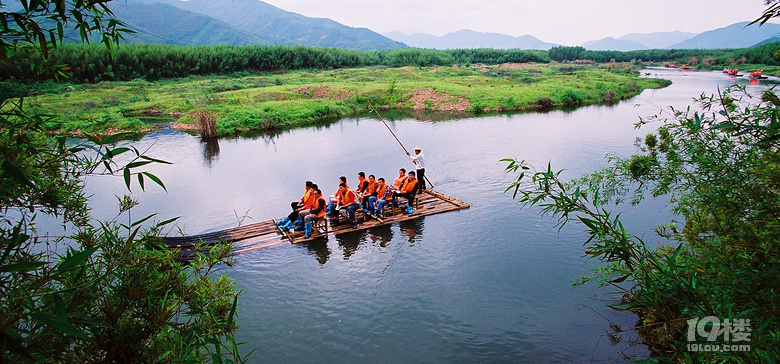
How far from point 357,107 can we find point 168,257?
3494cm

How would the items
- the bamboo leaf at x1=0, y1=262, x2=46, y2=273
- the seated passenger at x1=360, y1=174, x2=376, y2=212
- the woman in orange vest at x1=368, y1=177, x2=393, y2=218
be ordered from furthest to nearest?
1. the woman in orange vest at x1=368, y1=177, x2=393, y2=218
2. the seated passenger at x1=360, y1=174, x2=376, y2=212
3. the bamboo leaf at x1=0, y1=262, x2=46, y2=273

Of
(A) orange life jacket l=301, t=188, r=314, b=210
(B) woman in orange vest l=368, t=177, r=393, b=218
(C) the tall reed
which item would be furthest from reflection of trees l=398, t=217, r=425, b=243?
(C) the tall reed

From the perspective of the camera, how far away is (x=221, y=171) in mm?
19328

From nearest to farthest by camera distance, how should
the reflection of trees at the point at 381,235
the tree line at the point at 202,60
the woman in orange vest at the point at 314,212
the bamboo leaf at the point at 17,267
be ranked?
1. the bamboo leaf at the point at 17,267
2. the woman in orange vest at the point at 314,212
3. the reflection of trees at the point at 381,235
4. the tree line at the point at 202,60

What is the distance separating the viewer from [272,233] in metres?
12.2

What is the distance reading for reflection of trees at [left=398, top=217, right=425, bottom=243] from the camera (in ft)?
40.4

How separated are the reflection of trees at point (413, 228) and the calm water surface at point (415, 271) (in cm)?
6

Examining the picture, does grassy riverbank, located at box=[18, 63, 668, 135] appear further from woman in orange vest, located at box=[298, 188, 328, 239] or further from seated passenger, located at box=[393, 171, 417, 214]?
woman in orange vest, located at box=[298, 188, 328, 239]

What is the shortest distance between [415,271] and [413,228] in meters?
2.55

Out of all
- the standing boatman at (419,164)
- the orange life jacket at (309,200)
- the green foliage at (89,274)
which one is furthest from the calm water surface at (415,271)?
the green foliage at (89,274)

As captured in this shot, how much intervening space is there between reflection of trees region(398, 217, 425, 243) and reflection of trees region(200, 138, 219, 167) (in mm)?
11752

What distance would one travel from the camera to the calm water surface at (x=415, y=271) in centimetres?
797

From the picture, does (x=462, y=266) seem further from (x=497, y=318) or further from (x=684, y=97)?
(x=684, y=97)

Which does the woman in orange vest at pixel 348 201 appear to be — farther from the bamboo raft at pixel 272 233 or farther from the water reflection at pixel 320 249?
the water reflection at pixel 320 249
